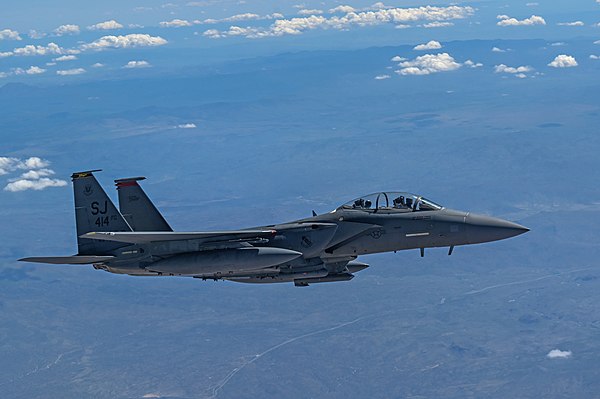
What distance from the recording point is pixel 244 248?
34469 mm

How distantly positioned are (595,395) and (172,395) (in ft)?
333

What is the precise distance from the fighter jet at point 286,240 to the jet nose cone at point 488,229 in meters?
0.04

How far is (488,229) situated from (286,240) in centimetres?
854

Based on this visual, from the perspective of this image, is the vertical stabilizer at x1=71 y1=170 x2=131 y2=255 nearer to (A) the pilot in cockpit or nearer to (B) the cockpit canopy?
(B) the cockpit canopy

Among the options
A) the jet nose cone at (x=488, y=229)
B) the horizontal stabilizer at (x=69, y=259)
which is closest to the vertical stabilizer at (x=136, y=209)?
the horizontal stabilizer at (x=69, y=259)

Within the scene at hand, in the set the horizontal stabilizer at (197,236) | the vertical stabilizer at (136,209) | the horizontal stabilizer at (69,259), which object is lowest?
the horizontal stabilizer at (69,259)

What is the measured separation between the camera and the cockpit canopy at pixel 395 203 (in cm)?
3431

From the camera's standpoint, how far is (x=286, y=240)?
34906 mm

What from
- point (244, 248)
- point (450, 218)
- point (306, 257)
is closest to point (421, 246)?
point (450, 218)

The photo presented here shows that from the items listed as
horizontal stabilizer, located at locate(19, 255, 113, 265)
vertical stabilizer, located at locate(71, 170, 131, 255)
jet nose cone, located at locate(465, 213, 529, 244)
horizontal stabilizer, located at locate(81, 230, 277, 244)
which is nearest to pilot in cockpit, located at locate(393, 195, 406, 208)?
jet nose cone, located at locate(465, 213, 529, 244)

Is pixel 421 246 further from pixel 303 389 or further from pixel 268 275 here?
pixel 303 389

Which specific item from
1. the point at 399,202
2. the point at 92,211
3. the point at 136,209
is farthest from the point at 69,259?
the point at 399,202

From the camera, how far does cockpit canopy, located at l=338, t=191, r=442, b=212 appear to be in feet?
113

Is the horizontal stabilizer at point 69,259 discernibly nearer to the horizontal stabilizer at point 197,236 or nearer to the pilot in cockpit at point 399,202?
the horizontal stabilizer at point 197,236
